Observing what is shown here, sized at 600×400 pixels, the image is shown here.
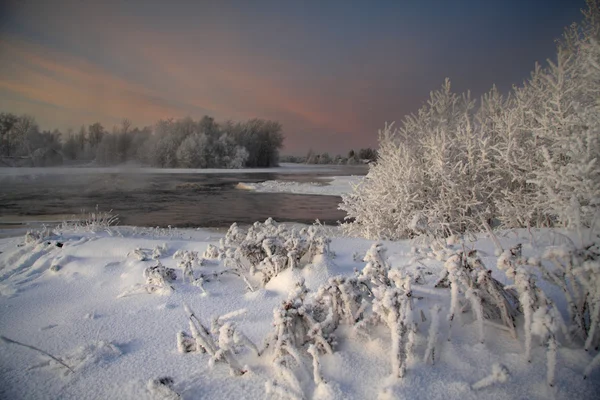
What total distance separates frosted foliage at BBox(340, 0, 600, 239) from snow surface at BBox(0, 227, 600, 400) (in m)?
1.73

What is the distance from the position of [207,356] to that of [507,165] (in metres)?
5.08

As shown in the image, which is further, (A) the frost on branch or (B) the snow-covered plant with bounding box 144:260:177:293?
(B) the snow-covered plant with bounding box 144:260:177:293

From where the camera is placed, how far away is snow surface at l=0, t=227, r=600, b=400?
1.47m

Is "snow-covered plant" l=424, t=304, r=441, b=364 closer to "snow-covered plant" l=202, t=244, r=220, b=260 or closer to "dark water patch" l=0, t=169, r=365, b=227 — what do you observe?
"snow-covered plant" l=202, t=244, r=220, b=260

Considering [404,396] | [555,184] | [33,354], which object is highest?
[555,184]

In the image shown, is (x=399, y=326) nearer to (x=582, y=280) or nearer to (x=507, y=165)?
(x=582, y=280)

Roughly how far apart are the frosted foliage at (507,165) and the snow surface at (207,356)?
1725 mm

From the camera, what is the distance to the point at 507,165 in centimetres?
522

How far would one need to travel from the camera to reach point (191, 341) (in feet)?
6.31

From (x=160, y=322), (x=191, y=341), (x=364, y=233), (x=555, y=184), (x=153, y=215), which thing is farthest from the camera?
(x=153, y=215)

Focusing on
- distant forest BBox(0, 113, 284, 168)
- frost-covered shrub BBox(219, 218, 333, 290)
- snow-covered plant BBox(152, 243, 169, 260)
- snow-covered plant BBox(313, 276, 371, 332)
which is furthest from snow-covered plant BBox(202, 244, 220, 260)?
distant forest BBox(0, 113, 284, 168)

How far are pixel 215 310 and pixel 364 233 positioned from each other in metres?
3.97

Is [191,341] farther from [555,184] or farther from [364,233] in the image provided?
[364,233]

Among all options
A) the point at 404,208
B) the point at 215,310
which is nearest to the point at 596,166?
the point at 404,208
